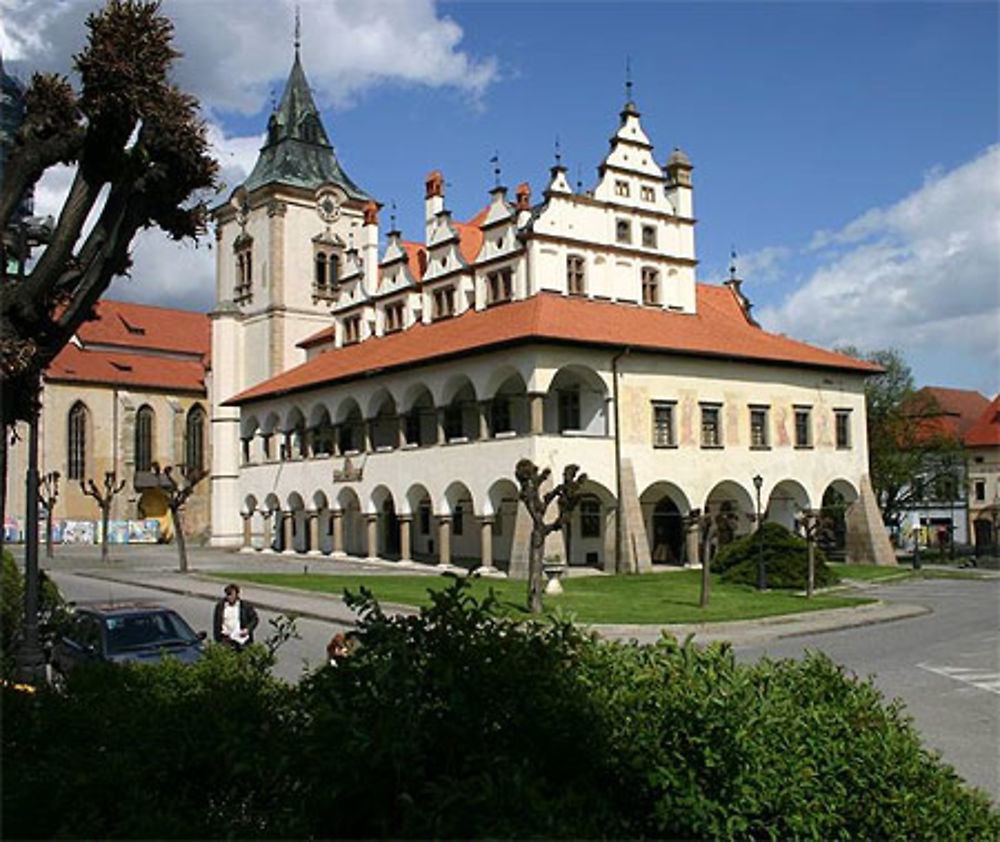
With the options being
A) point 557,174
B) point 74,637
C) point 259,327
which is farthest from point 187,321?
point 74,637

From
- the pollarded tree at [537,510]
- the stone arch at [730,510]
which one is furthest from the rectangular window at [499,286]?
the pollarded tree at [537,510]

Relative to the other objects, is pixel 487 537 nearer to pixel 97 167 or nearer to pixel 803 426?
pixel 803 426

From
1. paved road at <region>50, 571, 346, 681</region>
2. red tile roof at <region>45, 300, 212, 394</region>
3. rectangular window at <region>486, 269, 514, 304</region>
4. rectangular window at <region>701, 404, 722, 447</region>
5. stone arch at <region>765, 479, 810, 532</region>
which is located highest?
red tile roof at <region>45, 300, 212, 394</region>

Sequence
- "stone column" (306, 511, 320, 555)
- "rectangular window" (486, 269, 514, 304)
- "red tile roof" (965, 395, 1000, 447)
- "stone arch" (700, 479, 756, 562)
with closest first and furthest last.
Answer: "rectangular window" (486, 269, 514, 304) < "stone arch" (700, 479, 756, 562) < "stone column" (306, 511, 320, 555) < "red tile roof" (965, 395, 1000, 447)

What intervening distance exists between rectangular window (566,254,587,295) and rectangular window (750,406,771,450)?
853 cm

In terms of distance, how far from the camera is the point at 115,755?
5250 mm

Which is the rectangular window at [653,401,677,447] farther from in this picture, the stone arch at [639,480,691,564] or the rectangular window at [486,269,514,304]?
the rectangular window at [486,269,514,304]

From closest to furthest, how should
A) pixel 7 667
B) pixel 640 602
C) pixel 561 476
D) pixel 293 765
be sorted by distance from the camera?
1. pixel 293 765
2. pixel 7 667
3. pixel 640 602
4. pixel 561 476

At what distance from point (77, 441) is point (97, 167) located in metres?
64.8

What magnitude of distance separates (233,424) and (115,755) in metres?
56.1

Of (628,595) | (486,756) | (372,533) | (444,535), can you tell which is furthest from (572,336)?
(486,756)

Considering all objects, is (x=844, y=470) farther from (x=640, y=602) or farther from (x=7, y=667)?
(x=7, y=667)

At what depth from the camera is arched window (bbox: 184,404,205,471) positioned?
7362 centimetres

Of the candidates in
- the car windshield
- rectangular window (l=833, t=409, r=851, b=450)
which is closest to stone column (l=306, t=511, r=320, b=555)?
rectangular window (l=833, t=409, r=851, b=450)
